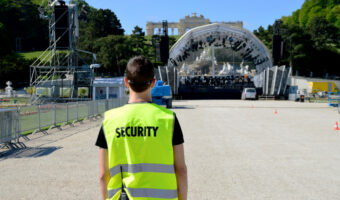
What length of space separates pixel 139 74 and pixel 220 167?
5837mm

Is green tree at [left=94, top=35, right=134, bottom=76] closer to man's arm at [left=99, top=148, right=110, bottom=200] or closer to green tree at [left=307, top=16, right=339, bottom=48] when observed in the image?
green tree at [left=307, top=16, right=339, bottom=48]

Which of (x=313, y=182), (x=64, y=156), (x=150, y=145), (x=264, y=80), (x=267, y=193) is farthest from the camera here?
(x=264, y=80)

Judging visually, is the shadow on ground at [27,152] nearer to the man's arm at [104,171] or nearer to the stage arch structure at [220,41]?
the man's arm at [104,171]

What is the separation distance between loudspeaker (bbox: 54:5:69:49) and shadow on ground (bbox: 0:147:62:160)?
2995cm

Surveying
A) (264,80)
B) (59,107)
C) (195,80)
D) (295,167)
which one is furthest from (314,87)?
(295,167)

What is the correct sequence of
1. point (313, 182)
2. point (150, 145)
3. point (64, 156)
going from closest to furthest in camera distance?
point (150, 145) → point (313, 182) → point (64, 156)

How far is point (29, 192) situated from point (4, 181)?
3.55ft

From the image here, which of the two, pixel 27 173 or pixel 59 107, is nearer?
pixel 27 173

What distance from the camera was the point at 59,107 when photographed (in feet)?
52.7

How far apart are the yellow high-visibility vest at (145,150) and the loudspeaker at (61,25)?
125 ft

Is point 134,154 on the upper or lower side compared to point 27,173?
upper

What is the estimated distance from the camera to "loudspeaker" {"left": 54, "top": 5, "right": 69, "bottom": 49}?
38.1 m

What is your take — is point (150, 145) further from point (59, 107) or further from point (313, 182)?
point (59, 107)

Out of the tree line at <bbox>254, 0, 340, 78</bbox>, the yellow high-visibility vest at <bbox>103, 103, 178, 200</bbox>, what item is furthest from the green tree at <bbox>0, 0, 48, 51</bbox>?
the yellow high-visibility vest at <bbox>103, 103, 178, 200</bbox>
